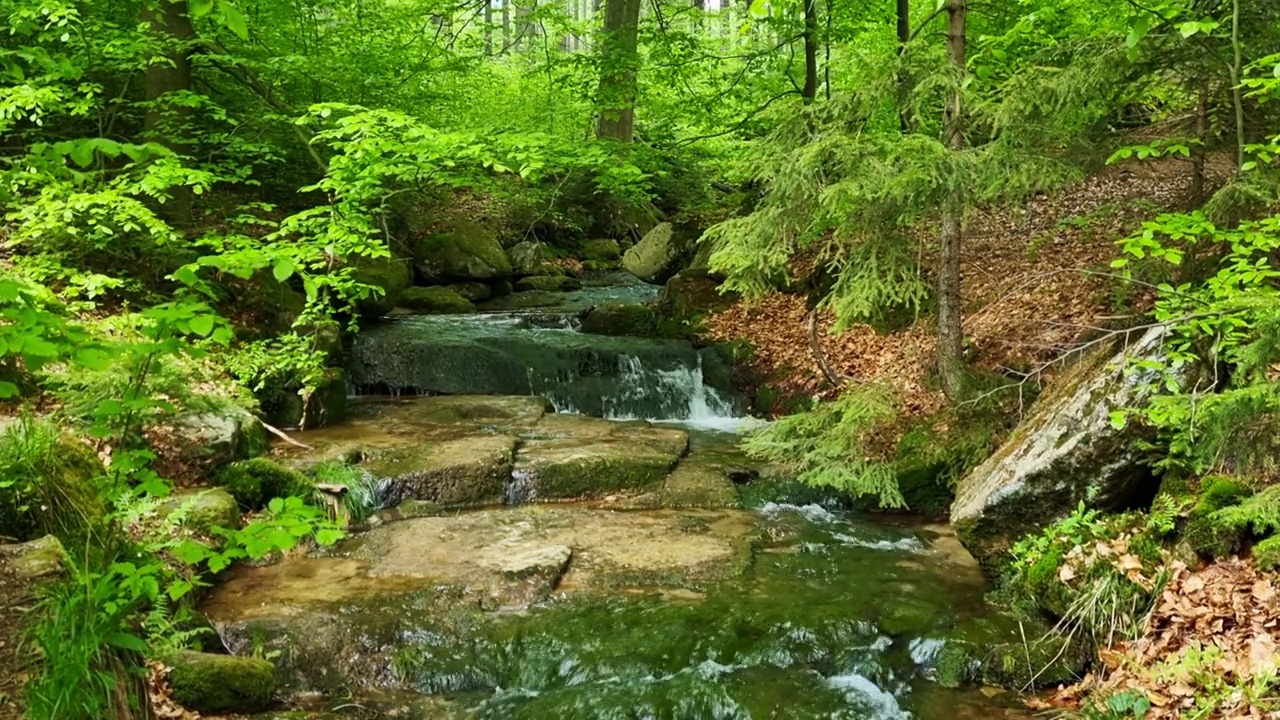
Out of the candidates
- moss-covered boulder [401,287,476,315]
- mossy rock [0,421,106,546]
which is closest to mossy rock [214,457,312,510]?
mossy rock [0,421,106,546]

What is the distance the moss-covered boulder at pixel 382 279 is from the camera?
43.6 feet

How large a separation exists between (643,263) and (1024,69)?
11.4 metres

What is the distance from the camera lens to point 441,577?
20.2 feet

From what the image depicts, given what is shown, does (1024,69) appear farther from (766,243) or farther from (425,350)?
(425,350)

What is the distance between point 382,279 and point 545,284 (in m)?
3.82

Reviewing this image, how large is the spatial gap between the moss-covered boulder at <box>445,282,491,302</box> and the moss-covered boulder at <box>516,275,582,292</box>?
893 millimetres

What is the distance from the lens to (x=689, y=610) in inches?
227

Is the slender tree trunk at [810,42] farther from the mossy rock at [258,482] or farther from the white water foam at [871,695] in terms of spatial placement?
the white water foam at [871,695]

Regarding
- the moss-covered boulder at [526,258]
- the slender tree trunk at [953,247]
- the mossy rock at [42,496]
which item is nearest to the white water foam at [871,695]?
the slender tree trunk at [953,247]

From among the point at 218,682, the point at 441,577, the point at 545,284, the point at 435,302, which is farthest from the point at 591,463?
the point at 545,284

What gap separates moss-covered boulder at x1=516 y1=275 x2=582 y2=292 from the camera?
17.0 metres

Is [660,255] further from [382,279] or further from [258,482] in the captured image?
[258,482]

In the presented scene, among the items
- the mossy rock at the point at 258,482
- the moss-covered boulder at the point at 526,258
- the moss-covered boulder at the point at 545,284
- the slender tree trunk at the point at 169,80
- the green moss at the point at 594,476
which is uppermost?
the slender tree trunk at the point at 169,80

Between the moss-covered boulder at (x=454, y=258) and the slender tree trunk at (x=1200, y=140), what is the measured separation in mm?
12327
